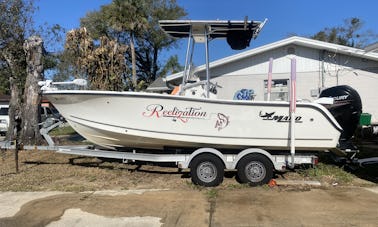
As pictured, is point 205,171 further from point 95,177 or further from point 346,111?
point 346,111

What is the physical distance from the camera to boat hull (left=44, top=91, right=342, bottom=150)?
7.52 m

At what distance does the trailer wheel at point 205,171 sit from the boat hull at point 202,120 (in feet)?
1.10

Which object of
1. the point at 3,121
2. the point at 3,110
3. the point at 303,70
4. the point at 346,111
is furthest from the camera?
the point at 3,110

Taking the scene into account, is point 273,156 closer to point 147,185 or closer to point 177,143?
point 177,143

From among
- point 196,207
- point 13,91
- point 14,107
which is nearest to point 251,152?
point 196,207

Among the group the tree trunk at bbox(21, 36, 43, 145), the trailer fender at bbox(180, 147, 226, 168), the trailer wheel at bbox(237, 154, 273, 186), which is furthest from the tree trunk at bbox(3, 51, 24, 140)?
the trailer wheel at bbox(237, 154, 273, 186)

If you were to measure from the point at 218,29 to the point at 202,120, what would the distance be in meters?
2.41

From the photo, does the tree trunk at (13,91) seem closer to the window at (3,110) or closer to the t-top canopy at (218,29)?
the t-top canopy at (218,29)

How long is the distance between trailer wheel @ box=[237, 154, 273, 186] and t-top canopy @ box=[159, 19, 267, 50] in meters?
2.92

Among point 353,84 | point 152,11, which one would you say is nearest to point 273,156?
point 353,84

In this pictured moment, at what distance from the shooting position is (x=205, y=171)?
7.58 m

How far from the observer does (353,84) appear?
51.9ft

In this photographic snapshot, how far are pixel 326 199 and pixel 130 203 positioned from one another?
3.27 metres

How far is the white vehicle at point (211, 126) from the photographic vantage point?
7.52m
